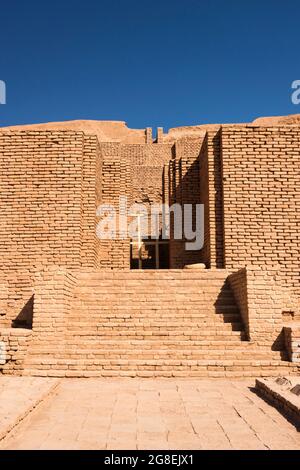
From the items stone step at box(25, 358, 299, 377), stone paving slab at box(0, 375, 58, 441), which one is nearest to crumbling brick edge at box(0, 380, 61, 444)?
stone paving slab at box(0, 375, 58, 441)

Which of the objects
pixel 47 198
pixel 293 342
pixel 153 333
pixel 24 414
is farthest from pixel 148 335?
pixel 47 198

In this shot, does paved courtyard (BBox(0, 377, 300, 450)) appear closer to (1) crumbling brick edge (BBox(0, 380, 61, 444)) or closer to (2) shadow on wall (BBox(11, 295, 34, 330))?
(1) crumbling brick edge (BBox(0, 380, 61, 444))

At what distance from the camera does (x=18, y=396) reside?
468cm

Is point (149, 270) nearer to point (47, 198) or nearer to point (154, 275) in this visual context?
point (154, 275)

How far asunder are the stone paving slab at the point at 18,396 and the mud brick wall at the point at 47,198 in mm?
4031

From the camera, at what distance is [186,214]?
12.4 m

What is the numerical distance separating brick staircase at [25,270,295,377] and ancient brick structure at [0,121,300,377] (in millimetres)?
19

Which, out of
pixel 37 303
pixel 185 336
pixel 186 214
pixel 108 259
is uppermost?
pixel 186 214

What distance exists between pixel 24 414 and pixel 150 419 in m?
1.16

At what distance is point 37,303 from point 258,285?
3.79 meters

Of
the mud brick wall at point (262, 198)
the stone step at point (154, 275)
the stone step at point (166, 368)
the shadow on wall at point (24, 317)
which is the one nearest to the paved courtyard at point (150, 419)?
the stone step at point (166, 368)

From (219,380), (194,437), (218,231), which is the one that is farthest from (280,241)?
(194,437)

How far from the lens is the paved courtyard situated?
328 cm

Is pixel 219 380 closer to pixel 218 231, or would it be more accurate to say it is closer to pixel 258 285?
pixel 258 285
